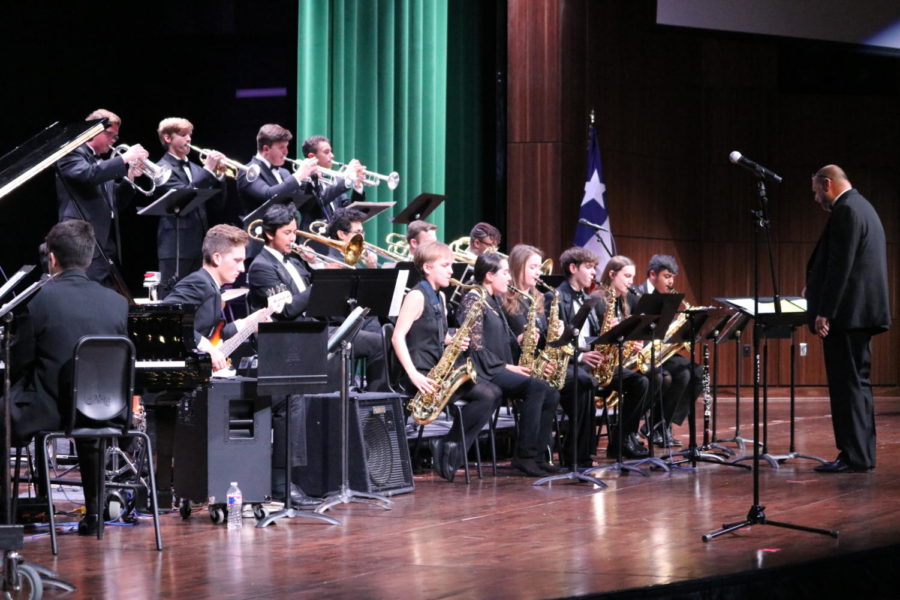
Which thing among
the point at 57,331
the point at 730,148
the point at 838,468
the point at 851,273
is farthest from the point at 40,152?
the point at 730,148

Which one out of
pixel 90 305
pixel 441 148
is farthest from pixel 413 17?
pixel 90 305

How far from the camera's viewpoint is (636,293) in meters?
9.34

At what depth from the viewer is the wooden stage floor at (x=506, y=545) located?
15.0 feet

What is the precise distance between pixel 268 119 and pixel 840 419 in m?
5.87

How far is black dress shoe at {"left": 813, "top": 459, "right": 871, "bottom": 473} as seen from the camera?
7.75 metres

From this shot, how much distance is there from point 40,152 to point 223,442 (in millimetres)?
1940

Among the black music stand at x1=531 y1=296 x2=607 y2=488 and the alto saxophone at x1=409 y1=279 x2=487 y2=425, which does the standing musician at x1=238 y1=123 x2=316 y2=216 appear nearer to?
the alto saxophone at x1=409 y1=279 x2=487 y2=425

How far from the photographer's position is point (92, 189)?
8.12 meters

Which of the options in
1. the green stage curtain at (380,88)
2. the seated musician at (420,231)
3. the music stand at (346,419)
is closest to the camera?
the music stand at (346,419)

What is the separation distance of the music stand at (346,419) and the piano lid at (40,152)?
60.4 inches

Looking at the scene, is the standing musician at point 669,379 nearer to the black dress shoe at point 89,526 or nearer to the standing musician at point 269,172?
the standing musician at point 269,172

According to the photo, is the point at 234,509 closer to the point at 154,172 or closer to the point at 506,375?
the point at 506,375

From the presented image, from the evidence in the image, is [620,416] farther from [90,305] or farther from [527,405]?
[90,305]

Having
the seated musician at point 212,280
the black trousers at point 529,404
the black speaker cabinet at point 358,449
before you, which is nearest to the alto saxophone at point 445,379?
the black trousers at point 529,404
